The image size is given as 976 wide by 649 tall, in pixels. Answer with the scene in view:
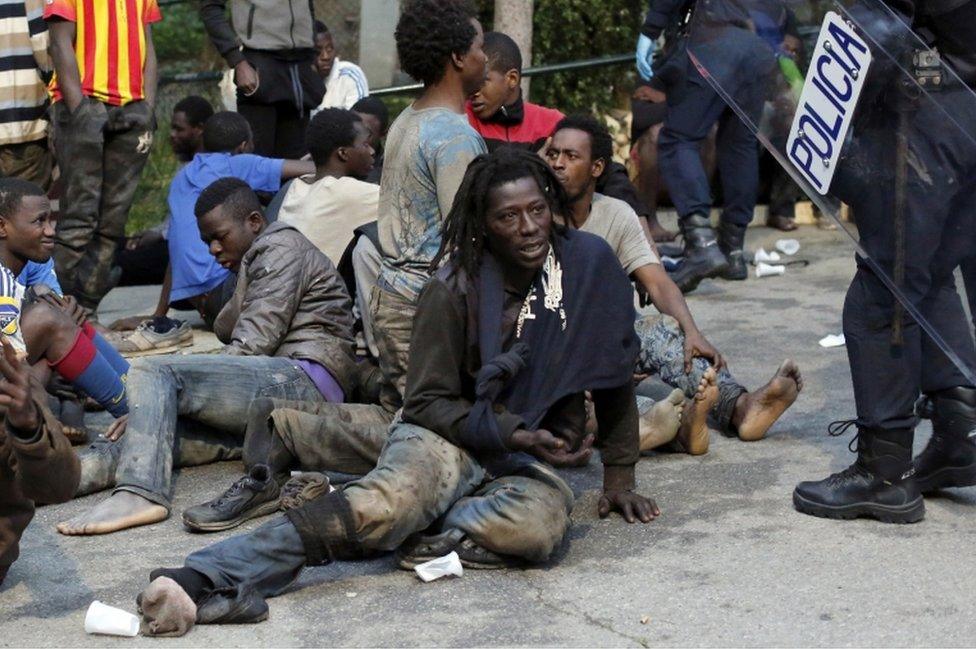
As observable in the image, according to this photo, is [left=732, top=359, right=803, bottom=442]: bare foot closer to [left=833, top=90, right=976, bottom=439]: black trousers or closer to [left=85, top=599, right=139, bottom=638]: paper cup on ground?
[left=833, top=90, right=976, bottom=439]: black trousers

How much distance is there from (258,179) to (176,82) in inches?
115

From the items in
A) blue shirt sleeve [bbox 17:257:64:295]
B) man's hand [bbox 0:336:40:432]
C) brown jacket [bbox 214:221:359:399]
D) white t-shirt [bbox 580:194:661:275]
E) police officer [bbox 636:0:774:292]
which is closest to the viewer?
man's hand [bbox 0:336:40:432]

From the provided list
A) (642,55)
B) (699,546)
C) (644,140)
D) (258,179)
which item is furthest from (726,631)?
(644,140)

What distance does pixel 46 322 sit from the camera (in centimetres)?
573

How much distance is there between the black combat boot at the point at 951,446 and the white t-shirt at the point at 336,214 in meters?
2.73

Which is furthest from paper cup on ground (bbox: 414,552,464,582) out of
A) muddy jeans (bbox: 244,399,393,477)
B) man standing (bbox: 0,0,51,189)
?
man standing (bbox: 0,0,51,189)

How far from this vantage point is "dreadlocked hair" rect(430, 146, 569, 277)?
465 cm

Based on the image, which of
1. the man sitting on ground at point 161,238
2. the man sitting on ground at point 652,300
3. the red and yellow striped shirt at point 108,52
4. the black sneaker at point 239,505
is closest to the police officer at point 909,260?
the man sitting on ground at point 652,300

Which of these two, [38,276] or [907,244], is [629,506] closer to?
[907,244]

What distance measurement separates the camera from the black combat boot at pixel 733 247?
29.2 feet

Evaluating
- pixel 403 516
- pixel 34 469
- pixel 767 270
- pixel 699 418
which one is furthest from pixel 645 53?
pixel 34 469

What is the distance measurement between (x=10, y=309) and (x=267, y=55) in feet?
11.1

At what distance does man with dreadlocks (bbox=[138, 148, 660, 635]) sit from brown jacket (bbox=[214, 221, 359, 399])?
1086mm

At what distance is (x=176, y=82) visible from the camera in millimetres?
10281
